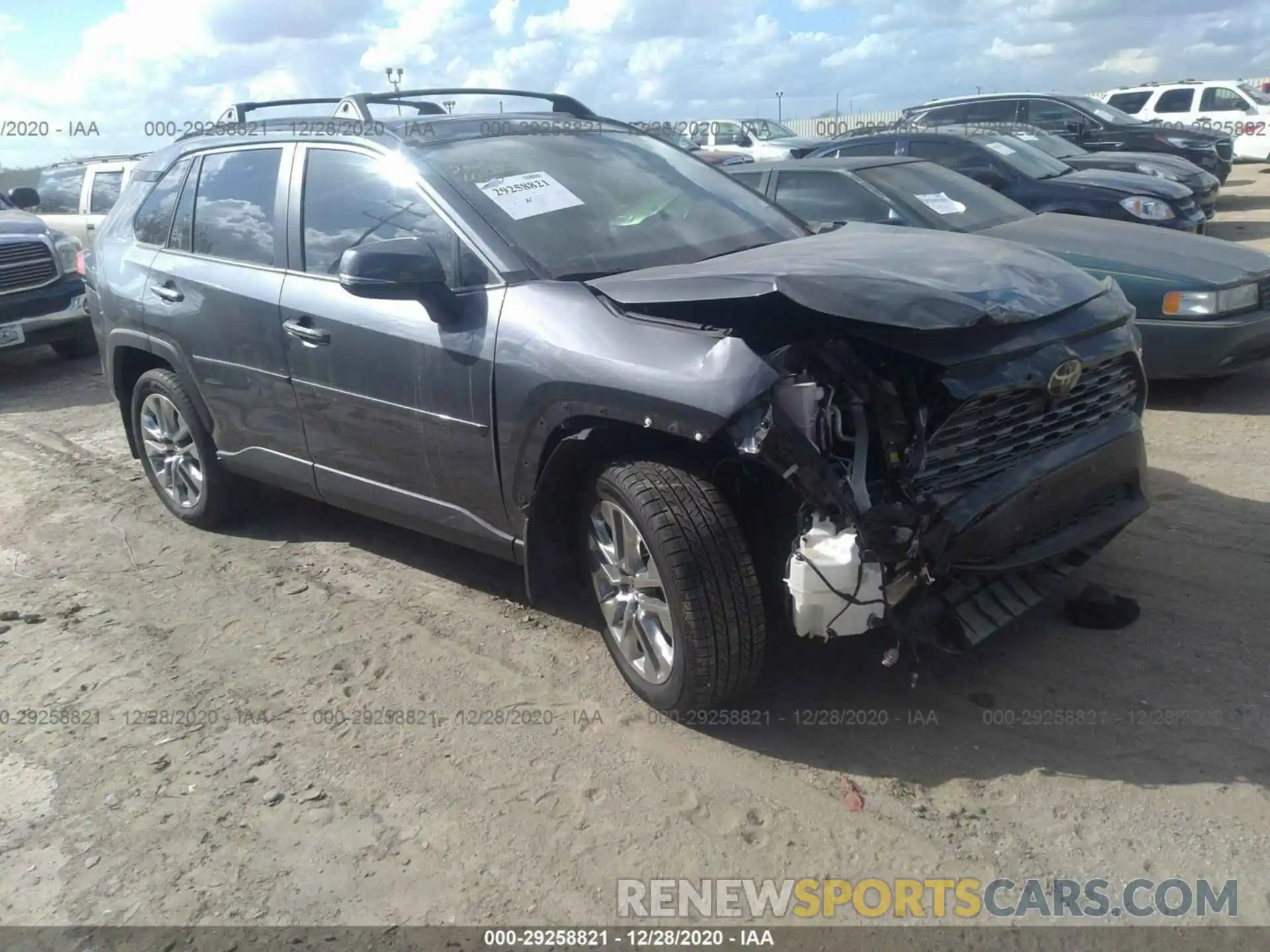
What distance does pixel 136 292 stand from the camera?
5.16 meters

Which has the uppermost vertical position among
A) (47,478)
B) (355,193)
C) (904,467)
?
(355,193)

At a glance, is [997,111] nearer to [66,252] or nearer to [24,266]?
[66,252]

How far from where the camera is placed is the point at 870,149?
37.3 ft

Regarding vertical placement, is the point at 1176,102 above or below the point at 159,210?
above

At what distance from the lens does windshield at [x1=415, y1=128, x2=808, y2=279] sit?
378 cm

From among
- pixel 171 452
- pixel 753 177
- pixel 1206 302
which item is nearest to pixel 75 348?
pixel 171 452

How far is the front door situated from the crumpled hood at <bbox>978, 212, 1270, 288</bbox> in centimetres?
394

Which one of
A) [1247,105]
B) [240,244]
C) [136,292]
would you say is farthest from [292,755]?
[1247,105]

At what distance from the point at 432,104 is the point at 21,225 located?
6243 mm

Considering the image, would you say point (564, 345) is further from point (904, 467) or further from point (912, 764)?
point (912, 764)

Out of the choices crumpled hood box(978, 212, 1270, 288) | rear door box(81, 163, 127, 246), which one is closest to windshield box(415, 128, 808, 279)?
crumpled hood box(978, 212, 1270, 288)

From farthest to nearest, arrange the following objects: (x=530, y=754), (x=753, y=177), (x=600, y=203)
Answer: (x=753, y=177), (x=600, y=203), (x=530, y=754)

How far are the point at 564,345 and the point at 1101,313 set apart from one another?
6.01 feet

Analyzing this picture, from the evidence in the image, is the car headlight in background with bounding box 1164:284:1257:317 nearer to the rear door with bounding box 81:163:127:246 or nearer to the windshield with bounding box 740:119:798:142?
the rear door with bounding box 81:163:127:246
